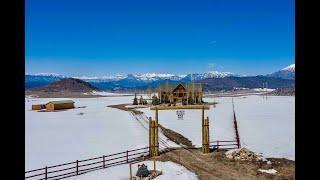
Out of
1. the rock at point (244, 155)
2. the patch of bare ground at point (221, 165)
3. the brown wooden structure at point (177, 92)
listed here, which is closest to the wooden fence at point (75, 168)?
the patch of bare ground at point (221, 165)

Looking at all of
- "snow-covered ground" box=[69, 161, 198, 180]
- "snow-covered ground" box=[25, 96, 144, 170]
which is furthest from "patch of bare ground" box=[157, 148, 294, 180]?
"snow-covered ground" box=[25, 96, 144, 170]

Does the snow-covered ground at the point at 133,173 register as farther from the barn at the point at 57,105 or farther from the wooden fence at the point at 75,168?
the barn at the point at 57,105

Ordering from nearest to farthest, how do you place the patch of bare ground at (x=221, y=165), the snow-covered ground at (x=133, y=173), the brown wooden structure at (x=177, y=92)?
the snow-covered ground at (x=133, y=173) → the patch of bare ground at (x=221, y=165) → the brown wooden structure at (x=177, y=92)

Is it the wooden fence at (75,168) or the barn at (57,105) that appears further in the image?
the barn at (57,105)

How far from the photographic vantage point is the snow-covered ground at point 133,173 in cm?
2133

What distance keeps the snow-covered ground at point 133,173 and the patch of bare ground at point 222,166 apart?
678mm

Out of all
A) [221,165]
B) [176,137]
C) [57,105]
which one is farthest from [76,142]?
Answer: [57,105]

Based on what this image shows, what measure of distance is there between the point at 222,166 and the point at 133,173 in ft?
18.8

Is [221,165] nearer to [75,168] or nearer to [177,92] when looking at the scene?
[75,168]

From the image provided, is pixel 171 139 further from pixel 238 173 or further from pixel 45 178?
pixel 45 178

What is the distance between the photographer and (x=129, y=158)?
26703mm

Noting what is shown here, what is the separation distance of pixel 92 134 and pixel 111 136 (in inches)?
120

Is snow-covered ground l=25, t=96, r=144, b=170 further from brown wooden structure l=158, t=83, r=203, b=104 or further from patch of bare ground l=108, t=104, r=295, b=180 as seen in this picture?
brown wooden structure l=158, t=83, r=203, b=104
